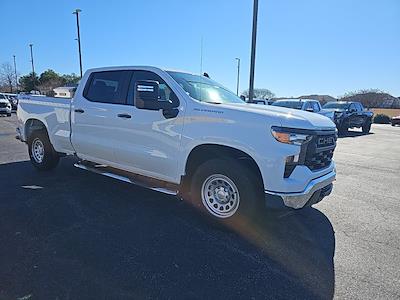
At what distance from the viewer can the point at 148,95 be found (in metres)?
4.23

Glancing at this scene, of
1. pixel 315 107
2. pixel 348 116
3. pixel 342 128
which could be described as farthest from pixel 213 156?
pixel 342 128

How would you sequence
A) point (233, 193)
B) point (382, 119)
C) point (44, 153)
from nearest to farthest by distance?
point (233, 193), point (44, 153), point (382, 119)

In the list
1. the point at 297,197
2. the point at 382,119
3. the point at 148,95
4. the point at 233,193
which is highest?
the point at 148,95

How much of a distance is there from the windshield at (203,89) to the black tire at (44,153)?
133 inches

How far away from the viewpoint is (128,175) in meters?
5.24

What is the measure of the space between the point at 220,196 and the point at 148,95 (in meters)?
1.59

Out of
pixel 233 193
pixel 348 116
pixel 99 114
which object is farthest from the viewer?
pixel 348 116

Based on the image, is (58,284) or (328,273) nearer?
(58,284)

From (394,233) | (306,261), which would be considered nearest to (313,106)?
(394,233)

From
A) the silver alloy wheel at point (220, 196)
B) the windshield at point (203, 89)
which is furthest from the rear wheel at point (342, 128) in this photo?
the silver alloy wheel at point (220, 196)

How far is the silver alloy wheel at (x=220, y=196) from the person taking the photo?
4020mm

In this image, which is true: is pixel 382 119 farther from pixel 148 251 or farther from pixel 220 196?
pixel 148 251

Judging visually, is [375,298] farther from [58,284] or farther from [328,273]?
[58,284]

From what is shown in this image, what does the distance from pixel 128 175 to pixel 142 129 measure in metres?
0.94
